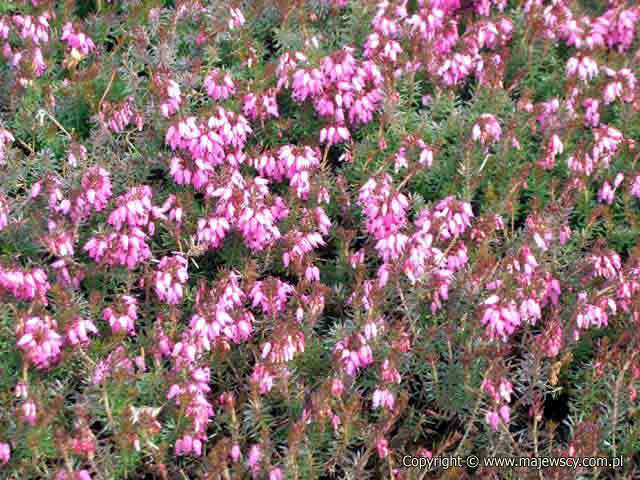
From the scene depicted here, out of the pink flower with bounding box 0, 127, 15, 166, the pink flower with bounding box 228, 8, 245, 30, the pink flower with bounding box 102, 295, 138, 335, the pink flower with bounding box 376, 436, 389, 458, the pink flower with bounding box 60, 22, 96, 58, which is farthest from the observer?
the pink flower with bounding box 228, 8, 245, 30

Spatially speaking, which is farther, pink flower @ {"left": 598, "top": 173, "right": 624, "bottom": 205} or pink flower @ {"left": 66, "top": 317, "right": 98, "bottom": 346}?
pink flower @ {"left": 598, "top": 173, "right": 624, "bottom": 205}

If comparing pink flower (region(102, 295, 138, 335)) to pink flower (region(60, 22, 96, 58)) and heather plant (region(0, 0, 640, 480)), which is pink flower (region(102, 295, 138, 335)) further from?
pink flower (region(60, 22, 96, 58))

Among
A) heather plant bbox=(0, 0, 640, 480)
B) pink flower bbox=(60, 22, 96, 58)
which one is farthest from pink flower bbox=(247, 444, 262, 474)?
pink flower bbox=(60, 22, 96, 58)

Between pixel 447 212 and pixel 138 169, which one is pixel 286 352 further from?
pixel 138 169

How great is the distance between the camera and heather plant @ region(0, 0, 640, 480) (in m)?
4.25

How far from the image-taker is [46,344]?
4.07 metres

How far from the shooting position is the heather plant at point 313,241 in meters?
4.25

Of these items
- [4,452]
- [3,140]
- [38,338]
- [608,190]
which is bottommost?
[4,452]

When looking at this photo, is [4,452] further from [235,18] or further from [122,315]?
[235,18]

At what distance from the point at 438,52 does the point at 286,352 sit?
2.64 meters

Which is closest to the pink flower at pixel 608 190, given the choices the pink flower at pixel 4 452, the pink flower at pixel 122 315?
the pink flower at pixel 122 315

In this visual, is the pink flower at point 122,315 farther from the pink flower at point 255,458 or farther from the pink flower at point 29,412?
the pink flower at point 255,458

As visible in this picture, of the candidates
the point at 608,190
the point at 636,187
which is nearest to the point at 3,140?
the point at 608,190

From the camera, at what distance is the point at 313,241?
490 cm
